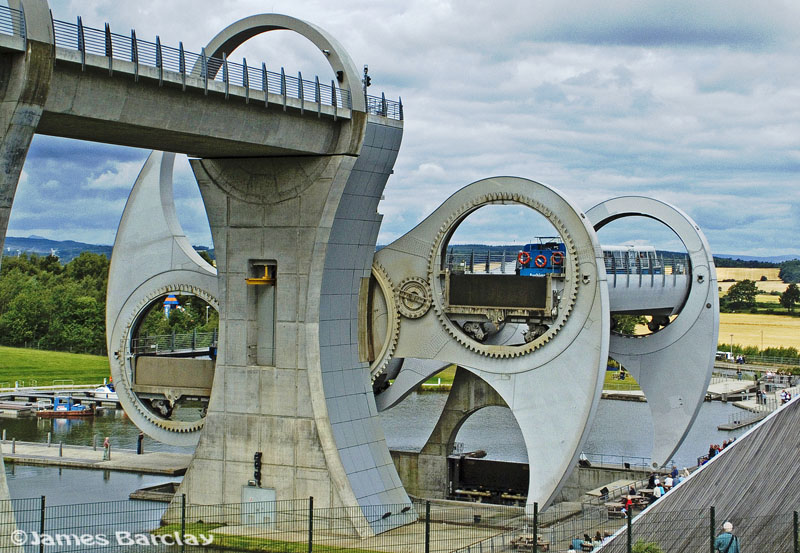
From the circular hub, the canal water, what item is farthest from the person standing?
the canal water

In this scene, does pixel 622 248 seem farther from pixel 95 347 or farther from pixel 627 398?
pixel 95 347

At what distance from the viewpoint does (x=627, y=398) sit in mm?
77125

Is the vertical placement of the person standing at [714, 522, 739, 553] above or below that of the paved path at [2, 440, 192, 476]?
above

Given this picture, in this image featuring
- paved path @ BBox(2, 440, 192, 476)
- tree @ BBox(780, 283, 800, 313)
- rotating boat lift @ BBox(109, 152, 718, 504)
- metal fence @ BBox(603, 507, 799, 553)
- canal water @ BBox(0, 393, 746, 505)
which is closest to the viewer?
metal fence @ BBox(603, 507, 799, 553)

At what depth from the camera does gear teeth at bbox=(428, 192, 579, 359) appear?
32719 mm

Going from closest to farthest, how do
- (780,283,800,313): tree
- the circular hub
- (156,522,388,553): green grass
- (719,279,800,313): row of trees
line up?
(156,522,388,553): green grass, the circular hub, (780,283,800,313): tree, (719,279,800,313): row of trees

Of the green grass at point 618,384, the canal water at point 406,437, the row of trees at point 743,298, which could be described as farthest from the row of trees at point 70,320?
the row of trees at point 743,298

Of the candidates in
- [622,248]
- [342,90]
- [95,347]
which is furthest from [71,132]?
[95,347]

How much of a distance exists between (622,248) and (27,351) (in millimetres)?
57257

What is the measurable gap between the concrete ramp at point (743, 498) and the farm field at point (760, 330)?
77.9 meters

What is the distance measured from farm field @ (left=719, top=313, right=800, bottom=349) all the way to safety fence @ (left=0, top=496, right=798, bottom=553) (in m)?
73.1

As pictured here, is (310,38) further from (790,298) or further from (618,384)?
(790,298)

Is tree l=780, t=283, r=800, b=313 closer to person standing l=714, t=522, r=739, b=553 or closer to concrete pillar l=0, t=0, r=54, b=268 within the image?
person standing l=714, t=522, r=739, b=553

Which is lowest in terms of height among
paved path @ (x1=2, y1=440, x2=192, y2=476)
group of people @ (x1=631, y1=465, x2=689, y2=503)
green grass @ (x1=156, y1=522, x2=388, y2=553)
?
green grass @ (x1=156, y1=522, x2=388, y2=553)
